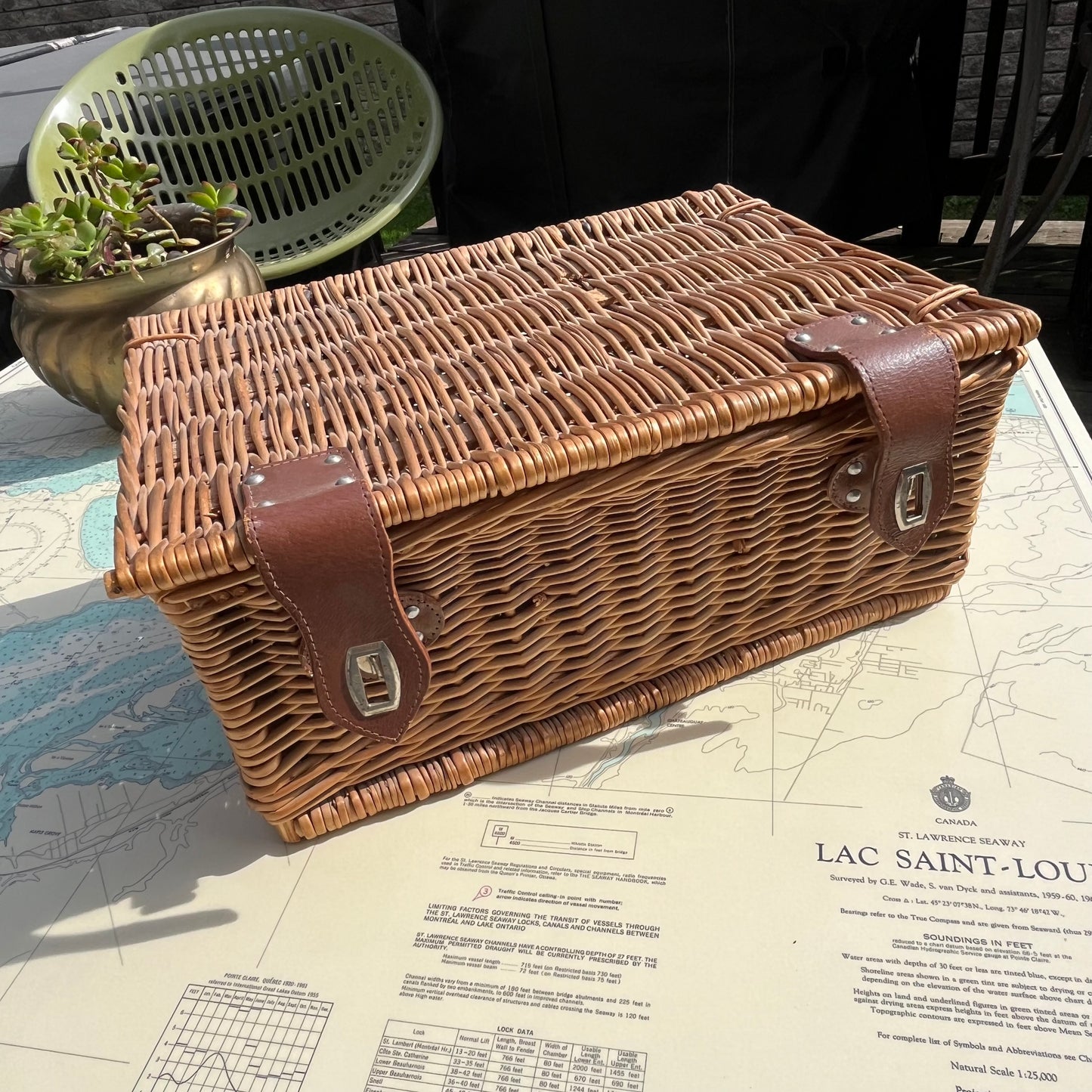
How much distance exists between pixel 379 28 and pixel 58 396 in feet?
7.66

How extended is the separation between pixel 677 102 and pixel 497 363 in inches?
57.2

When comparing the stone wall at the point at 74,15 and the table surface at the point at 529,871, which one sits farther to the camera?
the stone wall at the point at 74,15

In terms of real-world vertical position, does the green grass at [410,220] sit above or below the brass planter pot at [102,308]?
below

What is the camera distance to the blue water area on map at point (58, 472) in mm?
1153

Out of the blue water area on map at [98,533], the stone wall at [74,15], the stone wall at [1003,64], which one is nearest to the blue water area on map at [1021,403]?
the blue water area on map at [98,533]

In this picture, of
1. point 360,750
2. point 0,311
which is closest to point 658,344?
point 360,750

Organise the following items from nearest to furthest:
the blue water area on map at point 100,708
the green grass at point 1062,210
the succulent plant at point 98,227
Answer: the blue water area on map at point 100,708, the succulent plant at point 98,227, the green grass at point 1062,210

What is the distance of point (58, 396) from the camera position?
1.38 metres

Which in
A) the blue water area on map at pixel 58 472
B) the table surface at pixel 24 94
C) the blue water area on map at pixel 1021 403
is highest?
the table surface at pixel 24 94

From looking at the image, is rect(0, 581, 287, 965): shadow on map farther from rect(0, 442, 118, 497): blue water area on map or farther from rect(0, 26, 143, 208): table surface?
rect(0, 26, 143, 208): table surface

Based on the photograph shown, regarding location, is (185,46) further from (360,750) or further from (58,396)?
(360,750)

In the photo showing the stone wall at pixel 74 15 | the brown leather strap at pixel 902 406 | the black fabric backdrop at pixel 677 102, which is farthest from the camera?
the stone wall at pixel 74 15

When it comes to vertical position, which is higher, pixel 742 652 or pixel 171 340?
pixel 171 340

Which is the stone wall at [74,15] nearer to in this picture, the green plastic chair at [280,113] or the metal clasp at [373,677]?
the green plastic chair at [280,113]
